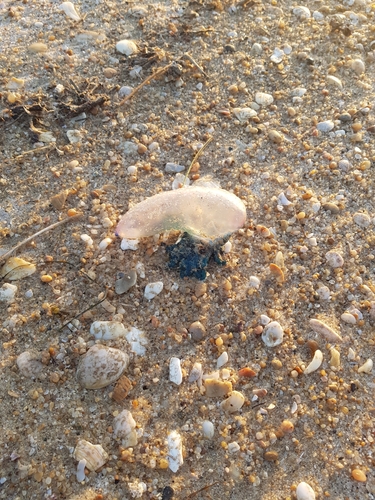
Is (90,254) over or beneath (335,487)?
over

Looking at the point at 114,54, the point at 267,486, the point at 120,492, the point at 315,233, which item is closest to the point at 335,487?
the point at 267,486

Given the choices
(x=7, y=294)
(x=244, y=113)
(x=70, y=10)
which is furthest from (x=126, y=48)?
(x=7, y=294)

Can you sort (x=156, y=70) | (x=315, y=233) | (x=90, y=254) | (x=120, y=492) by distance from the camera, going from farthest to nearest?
(x=156, y=70)
(x=315, y=233)
(x=90, y=254)
(x=120, y=492)

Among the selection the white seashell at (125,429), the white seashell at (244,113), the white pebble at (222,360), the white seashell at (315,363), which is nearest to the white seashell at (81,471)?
the white seashell at (125,429)

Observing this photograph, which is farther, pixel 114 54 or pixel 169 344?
pixel 114 54

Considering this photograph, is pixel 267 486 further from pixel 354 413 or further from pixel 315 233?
pixel 315 233

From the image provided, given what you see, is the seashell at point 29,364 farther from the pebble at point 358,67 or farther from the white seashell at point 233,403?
the pebble at point 358,67

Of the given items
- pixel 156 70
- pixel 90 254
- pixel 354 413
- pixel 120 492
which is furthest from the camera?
pixel 156 70
